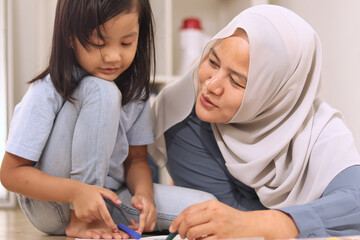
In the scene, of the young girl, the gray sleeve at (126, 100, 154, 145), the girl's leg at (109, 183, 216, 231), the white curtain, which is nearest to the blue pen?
the young girl

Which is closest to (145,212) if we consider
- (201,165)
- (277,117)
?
(201,165)

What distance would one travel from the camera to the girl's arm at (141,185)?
3.11 ft

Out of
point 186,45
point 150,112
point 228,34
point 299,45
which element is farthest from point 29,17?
point 299,45

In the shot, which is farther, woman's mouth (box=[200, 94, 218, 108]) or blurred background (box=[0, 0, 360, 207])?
blurred background (box=[0, 0, 360, 207])

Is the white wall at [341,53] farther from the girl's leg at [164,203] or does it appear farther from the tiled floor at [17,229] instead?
the tiled floor at [17,229]

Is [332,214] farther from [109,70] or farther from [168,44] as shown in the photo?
[168,44]

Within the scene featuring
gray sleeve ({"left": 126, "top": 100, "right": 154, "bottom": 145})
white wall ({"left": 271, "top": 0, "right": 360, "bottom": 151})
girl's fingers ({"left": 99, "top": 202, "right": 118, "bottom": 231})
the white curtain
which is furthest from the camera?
the white curtain

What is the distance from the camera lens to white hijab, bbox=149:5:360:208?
93cm

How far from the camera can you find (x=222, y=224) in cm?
72

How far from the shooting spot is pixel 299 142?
0.96 metres

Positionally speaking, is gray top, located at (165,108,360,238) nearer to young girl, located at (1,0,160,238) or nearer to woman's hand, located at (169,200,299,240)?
young girl, located at (1,0,160,238)

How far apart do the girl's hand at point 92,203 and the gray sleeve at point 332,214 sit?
1.05ft

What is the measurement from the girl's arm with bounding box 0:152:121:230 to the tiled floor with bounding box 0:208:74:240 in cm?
13

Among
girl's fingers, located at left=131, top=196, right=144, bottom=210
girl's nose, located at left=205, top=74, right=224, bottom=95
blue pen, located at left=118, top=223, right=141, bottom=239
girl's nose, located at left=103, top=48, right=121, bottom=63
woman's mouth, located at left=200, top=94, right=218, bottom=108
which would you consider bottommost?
blue pen, located at left=118, top=223, right=141, bottom=239
